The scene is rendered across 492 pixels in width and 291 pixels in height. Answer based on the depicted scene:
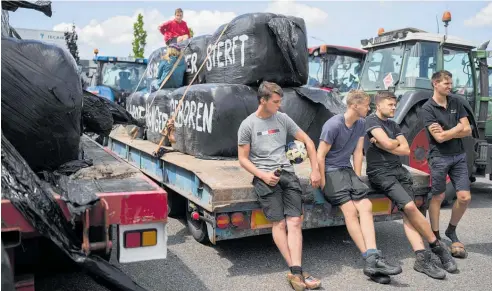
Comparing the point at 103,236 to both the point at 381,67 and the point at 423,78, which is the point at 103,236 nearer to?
the point at 423,78

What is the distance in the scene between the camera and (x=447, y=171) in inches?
179

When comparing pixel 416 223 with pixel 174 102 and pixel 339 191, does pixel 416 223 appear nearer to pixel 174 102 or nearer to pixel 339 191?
pixel 339 191

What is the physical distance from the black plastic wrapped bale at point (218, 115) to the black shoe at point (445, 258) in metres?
2.10

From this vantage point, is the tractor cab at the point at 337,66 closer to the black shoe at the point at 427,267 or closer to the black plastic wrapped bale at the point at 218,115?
the black plastic wrapped bale at the point at 218,115

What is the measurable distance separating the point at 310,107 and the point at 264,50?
31.0 inches

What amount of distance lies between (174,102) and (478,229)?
3.73m

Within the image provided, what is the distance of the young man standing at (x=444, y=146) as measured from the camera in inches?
176

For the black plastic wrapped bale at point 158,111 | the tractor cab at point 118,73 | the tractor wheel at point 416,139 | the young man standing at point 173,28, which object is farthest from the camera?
the tractor cab at point 118,73

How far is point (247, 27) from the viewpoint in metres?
5.09

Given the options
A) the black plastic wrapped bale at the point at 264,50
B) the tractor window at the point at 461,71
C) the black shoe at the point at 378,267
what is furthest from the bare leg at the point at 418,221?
the tractor window at the point at 461,71

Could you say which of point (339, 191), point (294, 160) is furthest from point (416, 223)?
point (294, 160)

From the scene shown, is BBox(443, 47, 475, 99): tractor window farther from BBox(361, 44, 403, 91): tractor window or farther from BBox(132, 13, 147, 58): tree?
BBox(132, 13, 147, 58): tree

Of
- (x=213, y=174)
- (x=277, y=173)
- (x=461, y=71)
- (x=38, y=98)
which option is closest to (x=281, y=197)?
(x=277, y=173)

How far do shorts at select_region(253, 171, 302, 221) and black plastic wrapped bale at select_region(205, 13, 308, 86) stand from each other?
158cm
